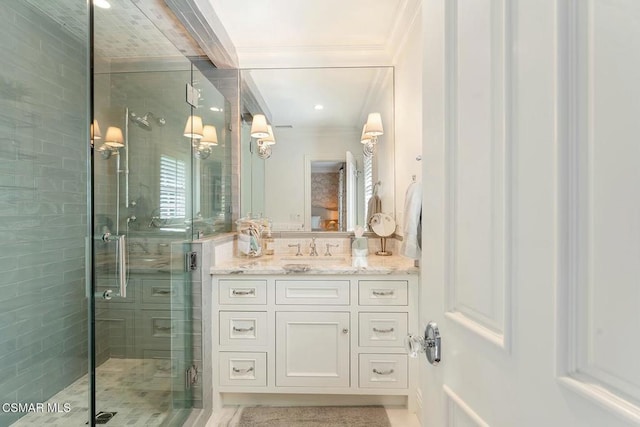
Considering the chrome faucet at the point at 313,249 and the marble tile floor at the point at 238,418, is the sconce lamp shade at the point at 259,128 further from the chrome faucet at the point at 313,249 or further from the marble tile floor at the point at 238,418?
the marble tile floor at the point at 238,418

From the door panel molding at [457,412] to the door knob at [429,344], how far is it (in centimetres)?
6

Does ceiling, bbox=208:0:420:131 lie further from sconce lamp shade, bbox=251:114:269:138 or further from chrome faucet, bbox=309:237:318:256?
chrome faucet, bbox=309:237:318:256

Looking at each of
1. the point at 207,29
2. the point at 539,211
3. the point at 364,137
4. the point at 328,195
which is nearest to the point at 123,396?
the point at 328,195

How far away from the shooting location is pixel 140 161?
1737 millimetres

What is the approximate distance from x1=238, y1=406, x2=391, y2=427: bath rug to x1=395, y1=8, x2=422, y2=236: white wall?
121 centimetres

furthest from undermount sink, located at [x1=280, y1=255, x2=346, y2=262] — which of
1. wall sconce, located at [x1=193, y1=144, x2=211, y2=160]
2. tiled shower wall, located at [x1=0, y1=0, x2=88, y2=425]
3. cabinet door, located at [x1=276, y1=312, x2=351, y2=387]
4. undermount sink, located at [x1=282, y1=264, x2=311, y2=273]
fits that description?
tiled shower wall, located at [x1=0, y1=0, x2=88, y2=425]

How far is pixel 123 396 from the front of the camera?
1600 millimetres

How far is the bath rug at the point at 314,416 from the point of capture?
184cm

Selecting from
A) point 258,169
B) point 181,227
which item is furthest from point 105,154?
point 258,169

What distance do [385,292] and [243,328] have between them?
89 centimetres

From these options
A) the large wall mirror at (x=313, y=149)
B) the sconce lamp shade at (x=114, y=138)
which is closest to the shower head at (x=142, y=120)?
the sconce lamp shade at (x=114, y=138)

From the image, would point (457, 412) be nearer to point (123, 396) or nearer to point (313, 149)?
point (123, 396)

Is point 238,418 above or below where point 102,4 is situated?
below

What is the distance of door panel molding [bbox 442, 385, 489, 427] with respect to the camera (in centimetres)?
55
